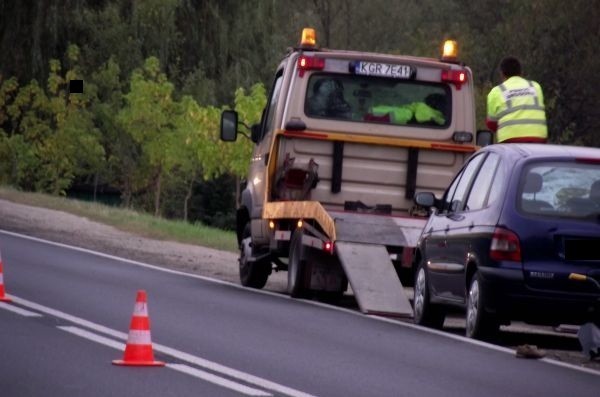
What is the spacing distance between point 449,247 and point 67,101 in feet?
98.3

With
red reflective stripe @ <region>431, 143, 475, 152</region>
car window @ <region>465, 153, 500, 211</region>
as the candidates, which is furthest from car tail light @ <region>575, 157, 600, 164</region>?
red reflective stripe @ <region>431, 143, 475, 152</region>

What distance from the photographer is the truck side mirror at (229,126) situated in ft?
61.9

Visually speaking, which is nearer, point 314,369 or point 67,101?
point 314,369

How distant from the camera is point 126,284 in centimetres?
1712

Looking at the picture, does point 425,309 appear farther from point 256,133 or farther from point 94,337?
point 256,133

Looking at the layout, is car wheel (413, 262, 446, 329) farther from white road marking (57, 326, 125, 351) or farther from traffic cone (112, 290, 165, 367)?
traffic cone (112, 290, 165, 367)

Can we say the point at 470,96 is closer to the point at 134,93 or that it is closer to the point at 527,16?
the point at 134,93

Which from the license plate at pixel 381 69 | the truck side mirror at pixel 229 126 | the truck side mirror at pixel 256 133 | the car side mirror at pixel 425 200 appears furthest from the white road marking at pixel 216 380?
the truck side mirror at pixel 256 133

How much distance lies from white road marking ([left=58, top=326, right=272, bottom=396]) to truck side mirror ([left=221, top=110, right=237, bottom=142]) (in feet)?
21.9

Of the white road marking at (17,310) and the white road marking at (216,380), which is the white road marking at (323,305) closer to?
the white road marking at (216,380)

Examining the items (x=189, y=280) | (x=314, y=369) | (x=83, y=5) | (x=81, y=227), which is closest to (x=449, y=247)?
(x=314, y=369)

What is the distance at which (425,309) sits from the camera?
48.3 feet

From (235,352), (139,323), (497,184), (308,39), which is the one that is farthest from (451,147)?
(139,323)

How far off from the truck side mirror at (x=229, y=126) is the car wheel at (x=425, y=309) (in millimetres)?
4530
